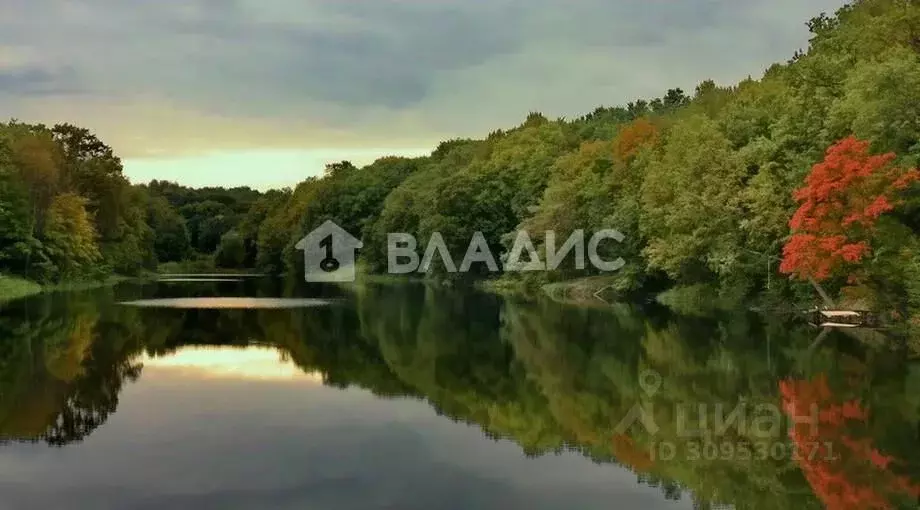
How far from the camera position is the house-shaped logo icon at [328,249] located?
9231 centimetres

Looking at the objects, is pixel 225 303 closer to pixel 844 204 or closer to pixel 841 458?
pixel 844 204

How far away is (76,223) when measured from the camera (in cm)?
5684

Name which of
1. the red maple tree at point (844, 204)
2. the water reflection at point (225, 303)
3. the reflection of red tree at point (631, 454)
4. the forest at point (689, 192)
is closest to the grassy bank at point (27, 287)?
the forest at point (689, 192)

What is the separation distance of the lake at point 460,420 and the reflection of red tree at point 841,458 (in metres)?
0.04

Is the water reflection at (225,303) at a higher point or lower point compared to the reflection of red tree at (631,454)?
higher

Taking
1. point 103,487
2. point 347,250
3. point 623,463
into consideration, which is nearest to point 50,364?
point 103,487

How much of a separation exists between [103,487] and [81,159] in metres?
58.9

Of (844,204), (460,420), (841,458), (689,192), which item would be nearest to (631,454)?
(841,458)

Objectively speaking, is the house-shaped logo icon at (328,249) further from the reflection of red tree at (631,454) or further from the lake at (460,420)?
the reflection of red tree at (631,454)

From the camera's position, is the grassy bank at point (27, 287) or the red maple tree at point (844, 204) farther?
the grassy bank at point (27, 287)

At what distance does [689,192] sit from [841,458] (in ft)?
94.7

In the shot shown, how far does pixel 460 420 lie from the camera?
15359 mm

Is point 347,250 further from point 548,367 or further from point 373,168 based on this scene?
point 548,367

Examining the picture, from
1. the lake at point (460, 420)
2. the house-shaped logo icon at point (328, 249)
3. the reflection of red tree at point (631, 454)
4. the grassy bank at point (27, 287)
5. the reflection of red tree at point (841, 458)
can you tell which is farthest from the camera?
the house-shaped logo icon at point (328, 249)
